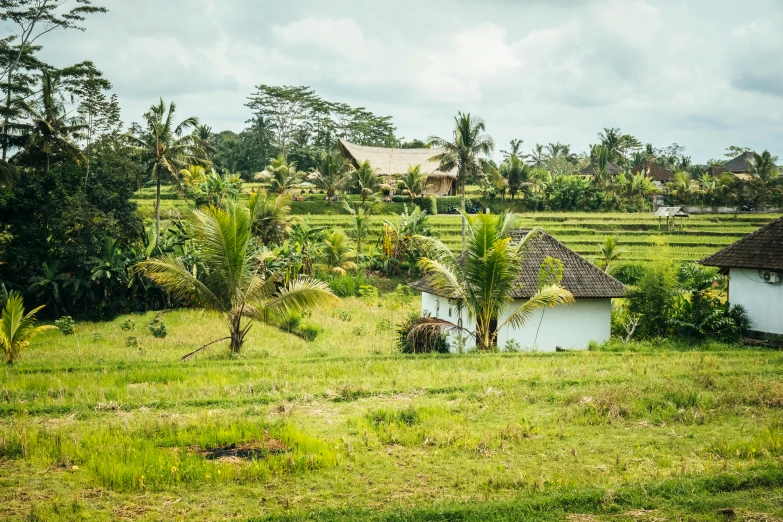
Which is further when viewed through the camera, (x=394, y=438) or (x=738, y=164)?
(x=738, y=164)

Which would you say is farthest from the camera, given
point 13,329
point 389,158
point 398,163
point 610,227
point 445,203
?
point 389,158

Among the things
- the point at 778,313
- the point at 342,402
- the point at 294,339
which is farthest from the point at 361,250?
the point at 342,402

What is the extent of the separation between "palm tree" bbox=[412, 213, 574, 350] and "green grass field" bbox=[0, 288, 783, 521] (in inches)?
65.9

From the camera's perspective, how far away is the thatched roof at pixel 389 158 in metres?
49.2

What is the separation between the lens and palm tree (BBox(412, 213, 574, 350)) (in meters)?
14.8

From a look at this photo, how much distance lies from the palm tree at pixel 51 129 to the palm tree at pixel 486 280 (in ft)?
54.1


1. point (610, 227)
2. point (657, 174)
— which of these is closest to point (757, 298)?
point (610, 227)

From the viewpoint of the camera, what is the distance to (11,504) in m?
6.52

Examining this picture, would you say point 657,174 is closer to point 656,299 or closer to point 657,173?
point 657,173

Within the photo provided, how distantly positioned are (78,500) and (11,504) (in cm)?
59

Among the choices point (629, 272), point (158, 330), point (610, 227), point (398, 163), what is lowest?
point (158, 330)

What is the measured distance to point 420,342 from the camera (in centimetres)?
1577

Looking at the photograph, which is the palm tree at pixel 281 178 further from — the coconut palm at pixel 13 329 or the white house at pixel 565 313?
the coconut palm at pixel 13 329

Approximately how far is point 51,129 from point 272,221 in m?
8.63
